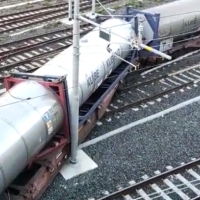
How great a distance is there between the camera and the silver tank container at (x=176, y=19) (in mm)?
18203

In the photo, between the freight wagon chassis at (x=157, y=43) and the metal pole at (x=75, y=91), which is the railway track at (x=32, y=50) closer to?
the freight wagon chassis at (x=157, y=43)

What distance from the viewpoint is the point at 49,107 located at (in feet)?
36.8

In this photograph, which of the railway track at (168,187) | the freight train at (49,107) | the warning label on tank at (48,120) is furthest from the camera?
the railway track at (168,187)

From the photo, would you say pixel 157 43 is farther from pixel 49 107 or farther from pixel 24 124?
pixel 24 124

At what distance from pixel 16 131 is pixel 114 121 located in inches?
235

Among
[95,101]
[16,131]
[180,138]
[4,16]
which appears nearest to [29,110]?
[16,131]

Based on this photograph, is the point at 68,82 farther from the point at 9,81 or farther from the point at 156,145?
the point at 156,145

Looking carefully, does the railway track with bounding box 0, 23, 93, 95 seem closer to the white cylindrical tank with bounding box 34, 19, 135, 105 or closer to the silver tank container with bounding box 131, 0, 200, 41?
the white cylindrical tank with bounding box 34, 19, 135, 105

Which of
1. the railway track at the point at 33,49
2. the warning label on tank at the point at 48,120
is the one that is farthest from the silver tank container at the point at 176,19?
the warning label on tank at the point at 48,120

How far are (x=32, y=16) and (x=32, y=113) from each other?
588 inches

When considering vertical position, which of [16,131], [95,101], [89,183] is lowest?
[89,183]

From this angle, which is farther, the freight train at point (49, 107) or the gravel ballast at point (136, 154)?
the gravel ballast at point (136, 154)

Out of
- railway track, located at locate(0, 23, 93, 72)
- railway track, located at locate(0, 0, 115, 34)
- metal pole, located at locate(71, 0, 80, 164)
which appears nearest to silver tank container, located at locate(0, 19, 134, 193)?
metal pole, located at locate(71, 0, 80, 164)

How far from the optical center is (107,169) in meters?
13.1
